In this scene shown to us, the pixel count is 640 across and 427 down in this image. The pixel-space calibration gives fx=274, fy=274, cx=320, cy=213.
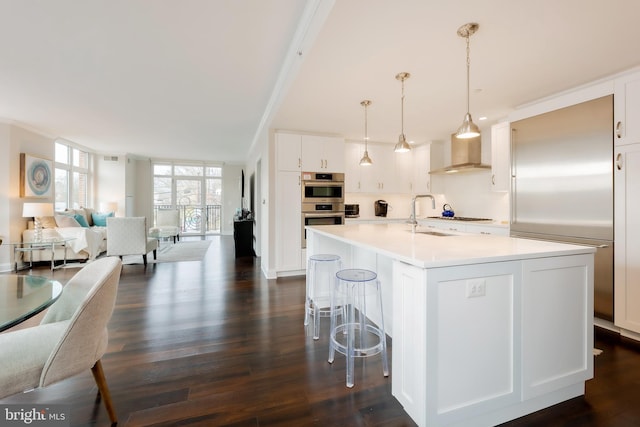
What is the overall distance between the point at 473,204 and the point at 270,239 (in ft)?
11.2

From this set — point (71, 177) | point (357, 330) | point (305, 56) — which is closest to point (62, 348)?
point (357, 330)

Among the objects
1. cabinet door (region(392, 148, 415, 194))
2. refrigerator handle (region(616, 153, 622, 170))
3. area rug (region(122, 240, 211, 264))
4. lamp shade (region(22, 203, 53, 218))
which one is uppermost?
cabinet door (region(392, 148, 415, 194))

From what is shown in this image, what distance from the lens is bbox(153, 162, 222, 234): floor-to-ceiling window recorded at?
30.0 ft

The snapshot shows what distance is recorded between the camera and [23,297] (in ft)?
4.81

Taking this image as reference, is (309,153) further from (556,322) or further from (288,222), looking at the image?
(556,322)

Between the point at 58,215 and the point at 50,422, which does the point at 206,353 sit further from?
the point at 58,215

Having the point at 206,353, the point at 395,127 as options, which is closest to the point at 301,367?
the point at 206,353

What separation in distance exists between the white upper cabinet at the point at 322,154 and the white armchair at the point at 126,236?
127 inches

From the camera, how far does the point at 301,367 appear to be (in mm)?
1953

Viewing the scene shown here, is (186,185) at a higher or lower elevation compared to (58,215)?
higher

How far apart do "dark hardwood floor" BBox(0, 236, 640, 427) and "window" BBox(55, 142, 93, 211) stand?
5.09 m

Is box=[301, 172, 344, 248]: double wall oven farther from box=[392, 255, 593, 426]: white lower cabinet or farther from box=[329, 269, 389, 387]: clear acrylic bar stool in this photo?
box=[392, 255, 593, 426]: white lower cabinet

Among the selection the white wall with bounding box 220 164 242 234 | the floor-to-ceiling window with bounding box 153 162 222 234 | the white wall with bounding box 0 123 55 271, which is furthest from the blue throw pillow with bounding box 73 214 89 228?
the white wall with bounding box 220 164 242 234

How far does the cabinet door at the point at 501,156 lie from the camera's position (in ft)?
11.8
